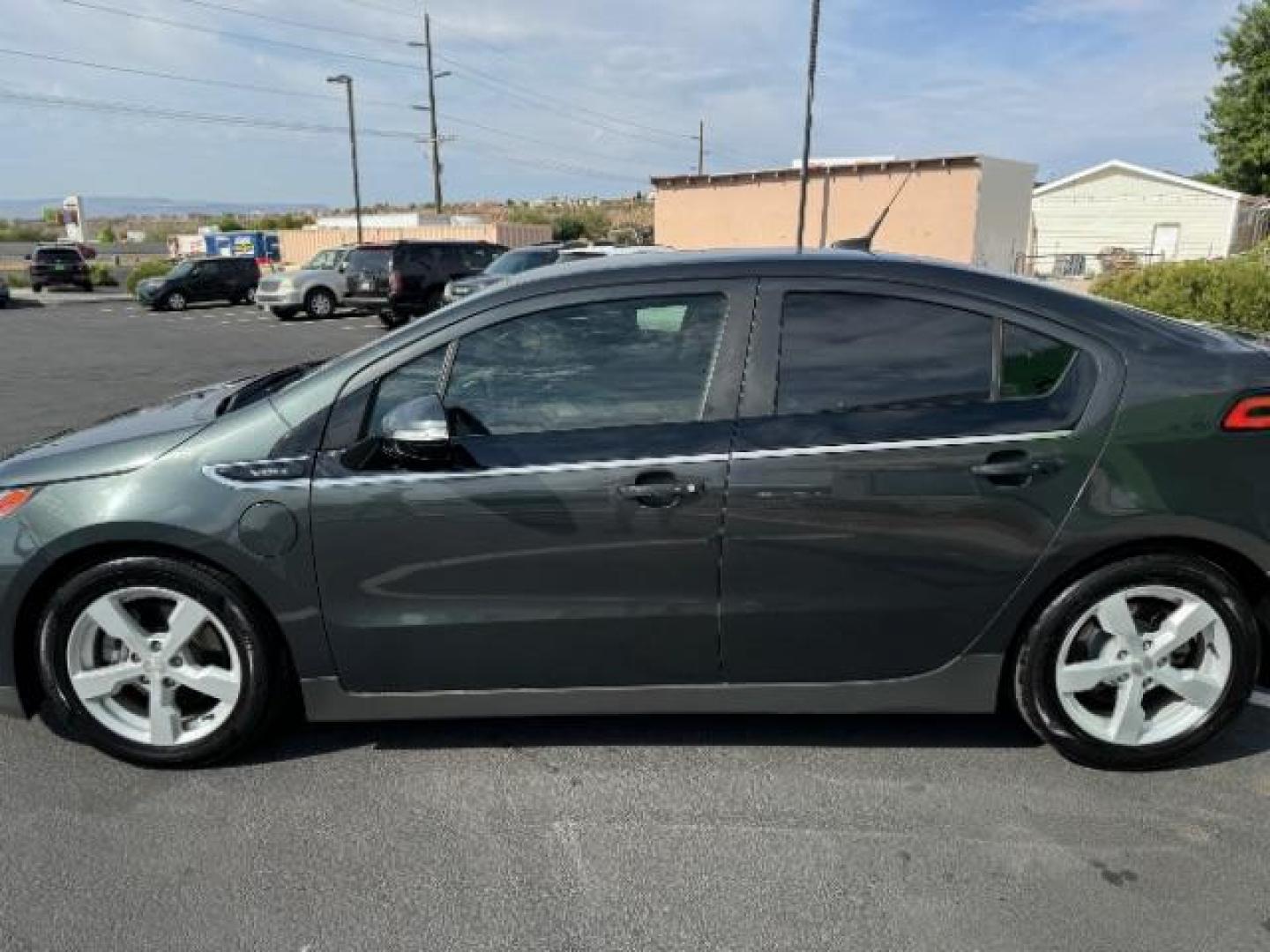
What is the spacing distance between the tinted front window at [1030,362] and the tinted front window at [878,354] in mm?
54

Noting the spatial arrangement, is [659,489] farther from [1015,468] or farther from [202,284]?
[202,284]

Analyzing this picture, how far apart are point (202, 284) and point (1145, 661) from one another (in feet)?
92.8

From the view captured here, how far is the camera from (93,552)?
2.79m

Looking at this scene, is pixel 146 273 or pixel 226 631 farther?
pixel 146 273

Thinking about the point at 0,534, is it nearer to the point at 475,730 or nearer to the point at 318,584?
the point at 318,584

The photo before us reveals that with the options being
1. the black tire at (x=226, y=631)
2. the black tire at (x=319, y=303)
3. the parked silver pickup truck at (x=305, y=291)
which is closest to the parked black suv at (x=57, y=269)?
the parked silver pickup truck at (x=305, y=291)

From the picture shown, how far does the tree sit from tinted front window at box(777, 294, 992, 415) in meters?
40.2

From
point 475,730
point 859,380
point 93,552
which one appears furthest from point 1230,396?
point 93,552

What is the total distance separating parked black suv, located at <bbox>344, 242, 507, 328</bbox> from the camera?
799 inches

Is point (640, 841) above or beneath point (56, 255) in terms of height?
beneath

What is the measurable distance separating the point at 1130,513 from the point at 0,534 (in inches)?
132

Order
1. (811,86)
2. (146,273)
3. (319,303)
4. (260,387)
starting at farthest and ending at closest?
(146,273) → (319,303) → (811,86) → (260,387)

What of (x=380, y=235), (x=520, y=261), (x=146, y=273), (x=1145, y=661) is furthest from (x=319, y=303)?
(x=380, y=235)

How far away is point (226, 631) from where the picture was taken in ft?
9.25
